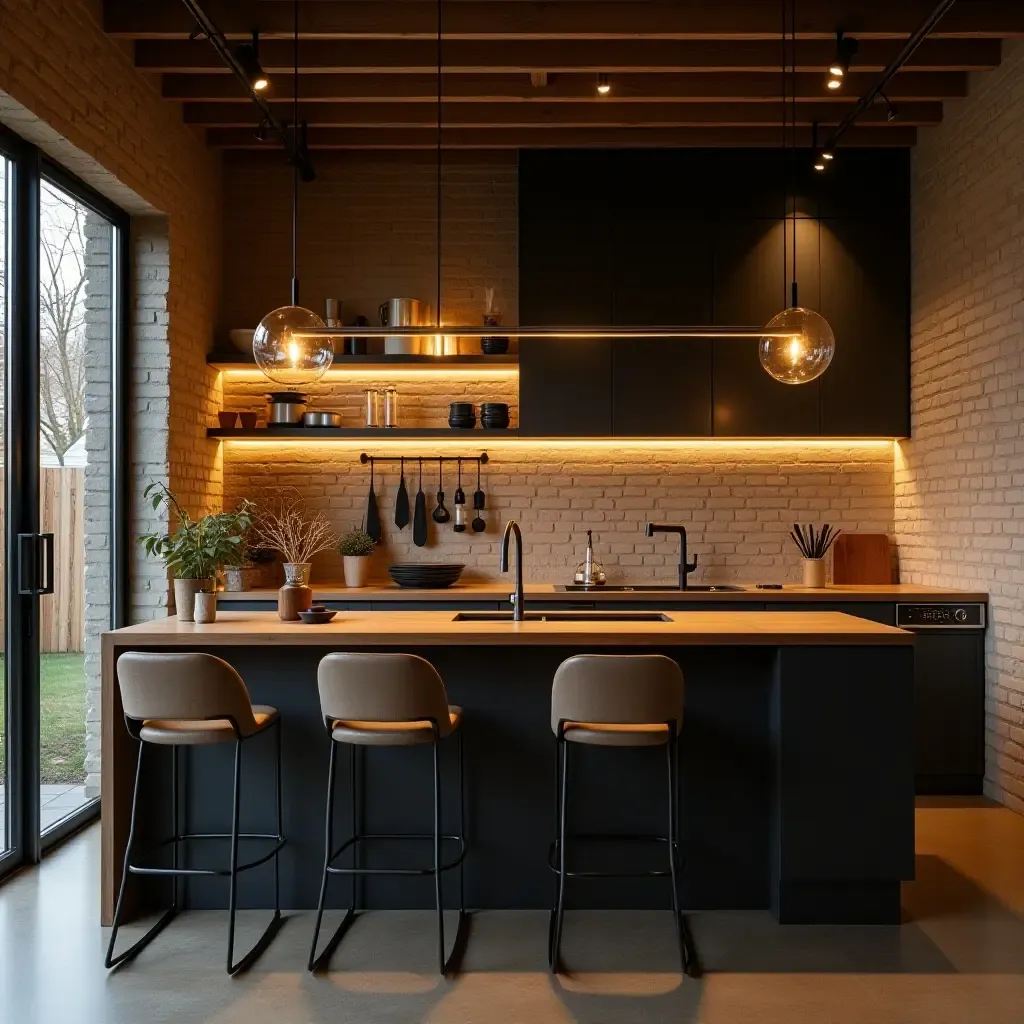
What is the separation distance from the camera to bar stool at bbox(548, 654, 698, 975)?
319cm

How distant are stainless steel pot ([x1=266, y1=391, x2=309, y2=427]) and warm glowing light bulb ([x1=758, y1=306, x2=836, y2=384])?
316 cm

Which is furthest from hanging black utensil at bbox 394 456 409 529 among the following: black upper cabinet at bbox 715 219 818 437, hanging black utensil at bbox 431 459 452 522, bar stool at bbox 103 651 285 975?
bar stool at bbox 103 651 285 975

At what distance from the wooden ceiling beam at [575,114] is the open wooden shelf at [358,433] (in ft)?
5.39

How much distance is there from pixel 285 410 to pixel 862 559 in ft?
11.4

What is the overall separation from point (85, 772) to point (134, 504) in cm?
130

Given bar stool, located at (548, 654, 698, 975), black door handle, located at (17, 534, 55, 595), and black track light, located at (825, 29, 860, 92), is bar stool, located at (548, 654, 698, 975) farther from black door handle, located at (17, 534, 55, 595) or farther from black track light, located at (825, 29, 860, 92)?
black track light, located at (825, 29, 860, 92)

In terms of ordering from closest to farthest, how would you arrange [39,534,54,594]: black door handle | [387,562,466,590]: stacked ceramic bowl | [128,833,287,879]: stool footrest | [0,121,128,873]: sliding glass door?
[128,833,287,879]: stool footrest
[0,121,128,873]: sliding glass door
[39,534,54,594]: black door handle
[387,562,466,590]: stacked ceramic bowl

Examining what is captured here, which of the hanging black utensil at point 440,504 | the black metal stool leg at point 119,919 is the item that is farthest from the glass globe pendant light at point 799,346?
the hanging black utensil at point 440,504

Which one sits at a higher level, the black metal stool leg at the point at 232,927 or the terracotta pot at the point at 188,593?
the terracotta pot at the point at 188,593

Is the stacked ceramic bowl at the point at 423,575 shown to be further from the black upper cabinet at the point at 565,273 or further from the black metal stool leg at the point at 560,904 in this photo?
the black metal stool leg at the point at 560,904

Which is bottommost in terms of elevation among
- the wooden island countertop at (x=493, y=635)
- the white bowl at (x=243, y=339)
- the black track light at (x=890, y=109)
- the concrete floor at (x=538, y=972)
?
the concrete floor at (x=538, y=972)

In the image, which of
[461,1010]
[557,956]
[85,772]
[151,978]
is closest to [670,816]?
[557,956]

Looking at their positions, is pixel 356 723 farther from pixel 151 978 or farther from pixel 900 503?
pixel 900 503

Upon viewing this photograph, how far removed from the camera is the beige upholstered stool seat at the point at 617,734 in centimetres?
325
